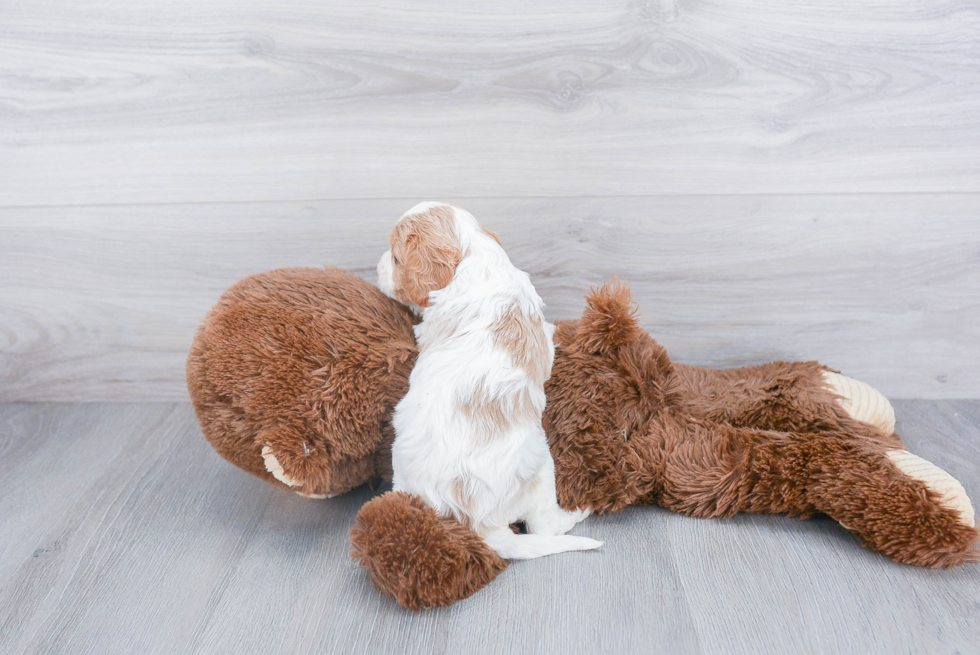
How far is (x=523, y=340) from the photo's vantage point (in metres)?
0.83

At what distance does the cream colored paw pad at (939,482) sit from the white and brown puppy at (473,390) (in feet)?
1.42

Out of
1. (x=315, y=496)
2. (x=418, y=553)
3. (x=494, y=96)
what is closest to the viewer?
(x=418, y=553)

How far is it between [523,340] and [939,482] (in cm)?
58

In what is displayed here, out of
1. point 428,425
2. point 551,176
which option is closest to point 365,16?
point 551,176

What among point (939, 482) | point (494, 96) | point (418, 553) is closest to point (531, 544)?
point (418, 553)

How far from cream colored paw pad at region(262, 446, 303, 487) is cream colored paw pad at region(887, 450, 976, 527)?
805mm

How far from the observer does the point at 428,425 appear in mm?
808

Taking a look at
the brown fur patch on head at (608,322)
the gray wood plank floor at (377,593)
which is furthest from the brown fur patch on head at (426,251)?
→ the gray wood plank floor at (377,593)

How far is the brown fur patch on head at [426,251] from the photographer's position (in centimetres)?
82

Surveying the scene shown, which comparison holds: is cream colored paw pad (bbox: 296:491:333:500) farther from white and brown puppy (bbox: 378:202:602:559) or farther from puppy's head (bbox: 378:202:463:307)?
puppy's head (bbox: 378:202:463:307)

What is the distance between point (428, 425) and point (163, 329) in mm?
706

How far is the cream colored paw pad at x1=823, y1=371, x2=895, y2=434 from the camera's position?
39.8 inches

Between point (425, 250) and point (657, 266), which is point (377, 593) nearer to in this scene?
point (425, 250)

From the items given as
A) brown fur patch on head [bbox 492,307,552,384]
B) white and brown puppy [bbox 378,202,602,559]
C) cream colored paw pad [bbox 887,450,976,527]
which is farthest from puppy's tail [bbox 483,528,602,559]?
cream colored paw pad [bbox 887,450,976,527]
